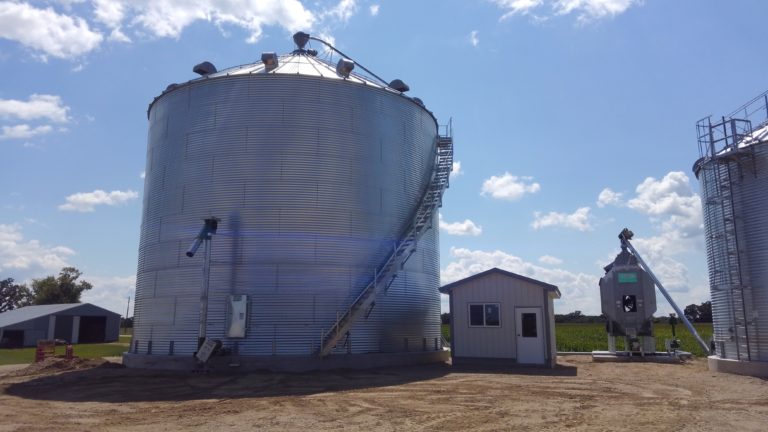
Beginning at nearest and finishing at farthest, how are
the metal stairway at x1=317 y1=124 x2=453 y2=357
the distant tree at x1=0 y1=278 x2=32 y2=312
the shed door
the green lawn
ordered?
1. the metal stairway at x1=317 y1=124 x2=453 y2=357
2. the shed door
3. the green lawn
4. the distant tree at x1=0 y1=278 x2=32 y2=312

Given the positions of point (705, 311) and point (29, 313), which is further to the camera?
point (705, 311)

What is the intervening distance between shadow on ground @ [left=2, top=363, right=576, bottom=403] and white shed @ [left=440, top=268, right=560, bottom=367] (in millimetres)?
1182

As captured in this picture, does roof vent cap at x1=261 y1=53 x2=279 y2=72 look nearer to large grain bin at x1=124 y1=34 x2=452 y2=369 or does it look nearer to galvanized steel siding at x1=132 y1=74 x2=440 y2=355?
large grain bin at x1=124 y1=34 x2=452 y2=369

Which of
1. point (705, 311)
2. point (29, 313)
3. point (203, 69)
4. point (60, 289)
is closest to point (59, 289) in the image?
point (60, 289)

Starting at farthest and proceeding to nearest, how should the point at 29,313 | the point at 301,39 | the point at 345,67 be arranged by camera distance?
the point at 29,313, the point at 301,39, the point at 345,67

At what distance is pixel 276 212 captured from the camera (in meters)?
21.9

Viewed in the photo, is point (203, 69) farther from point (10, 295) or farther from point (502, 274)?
point (10, 295)

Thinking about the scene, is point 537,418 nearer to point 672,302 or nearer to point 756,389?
point 756,389

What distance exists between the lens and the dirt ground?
38.7 ft

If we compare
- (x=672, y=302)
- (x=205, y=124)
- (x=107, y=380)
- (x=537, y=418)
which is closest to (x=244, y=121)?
(x=205, y=124)

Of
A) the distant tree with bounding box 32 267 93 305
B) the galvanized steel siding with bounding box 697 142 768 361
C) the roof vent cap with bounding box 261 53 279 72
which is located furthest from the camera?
the distant tree with bounding box 32 267 93 305

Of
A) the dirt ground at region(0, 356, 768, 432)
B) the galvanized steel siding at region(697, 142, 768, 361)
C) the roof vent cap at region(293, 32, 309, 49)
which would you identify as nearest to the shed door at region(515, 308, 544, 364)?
the dirt ground at region(0, 356, 768, 432)

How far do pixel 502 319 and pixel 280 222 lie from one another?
31.2ft

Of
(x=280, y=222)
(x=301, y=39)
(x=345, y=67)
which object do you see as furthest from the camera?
(x=301, y=39)
